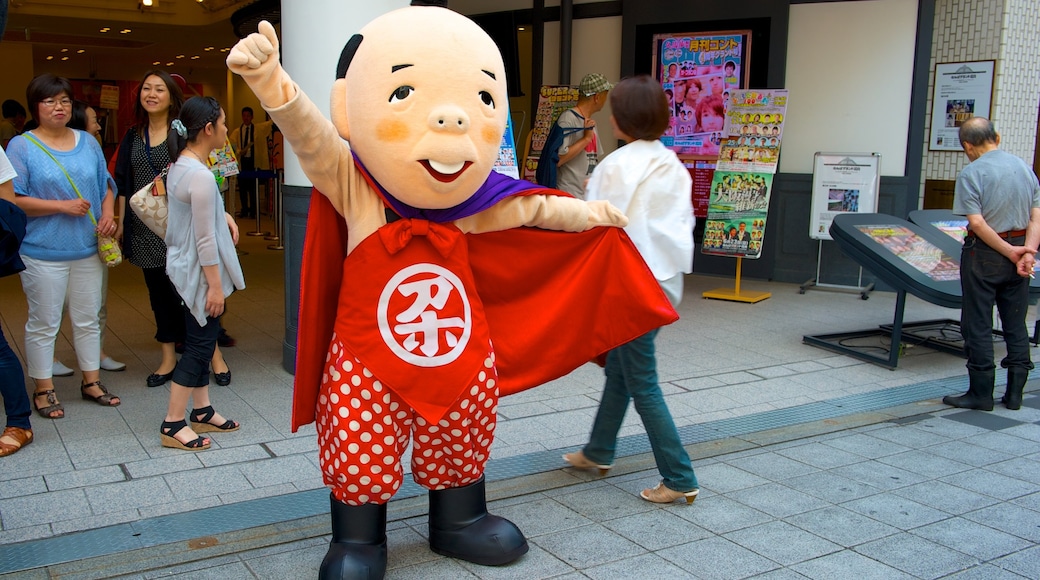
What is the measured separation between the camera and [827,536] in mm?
3545

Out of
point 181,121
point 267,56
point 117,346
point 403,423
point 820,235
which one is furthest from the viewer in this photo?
point 820,235

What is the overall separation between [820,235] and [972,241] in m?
3.62

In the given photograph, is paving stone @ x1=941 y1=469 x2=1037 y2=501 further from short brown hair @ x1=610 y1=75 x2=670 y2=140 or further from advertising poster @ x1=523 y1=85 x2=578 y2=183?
advertising poster @ x1=523 y1=85 x2=578 y2=183

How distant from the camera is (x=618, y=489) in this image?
4.00 meters

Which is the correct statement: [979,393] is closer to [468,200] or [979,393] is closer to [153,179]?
[468,200]

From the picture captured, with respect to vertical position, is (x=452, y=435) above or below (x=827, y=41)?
below

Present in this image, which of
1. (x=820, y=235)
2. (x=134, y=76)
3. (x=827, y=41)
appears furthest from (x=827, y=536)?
(x=134, y=76)

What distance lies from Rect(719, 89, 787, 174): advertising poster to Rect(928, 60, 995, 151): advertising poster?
1.60m

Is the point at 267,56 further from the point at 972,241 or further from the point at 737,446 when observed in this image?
the point at 972,241

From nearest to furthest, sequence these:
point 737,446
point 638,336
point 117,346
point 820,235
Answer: point 638,336
point 737,446
point 117,346
point 820,235

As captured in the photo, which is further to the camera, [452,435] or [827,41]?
[827,41]

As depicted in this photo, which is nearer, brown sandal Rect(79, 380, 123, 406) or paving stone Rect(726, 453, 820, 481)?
paving stone Rect(726, 453, 820, 481)

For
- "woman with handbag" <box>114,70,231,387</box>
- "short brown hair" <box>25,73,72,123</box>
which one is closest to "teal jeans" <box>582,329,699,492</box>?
"woman with handbag" <box>114,70,231,387</box>

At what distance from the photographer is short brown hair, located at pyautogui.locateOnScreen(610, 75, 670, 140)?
3.70m
